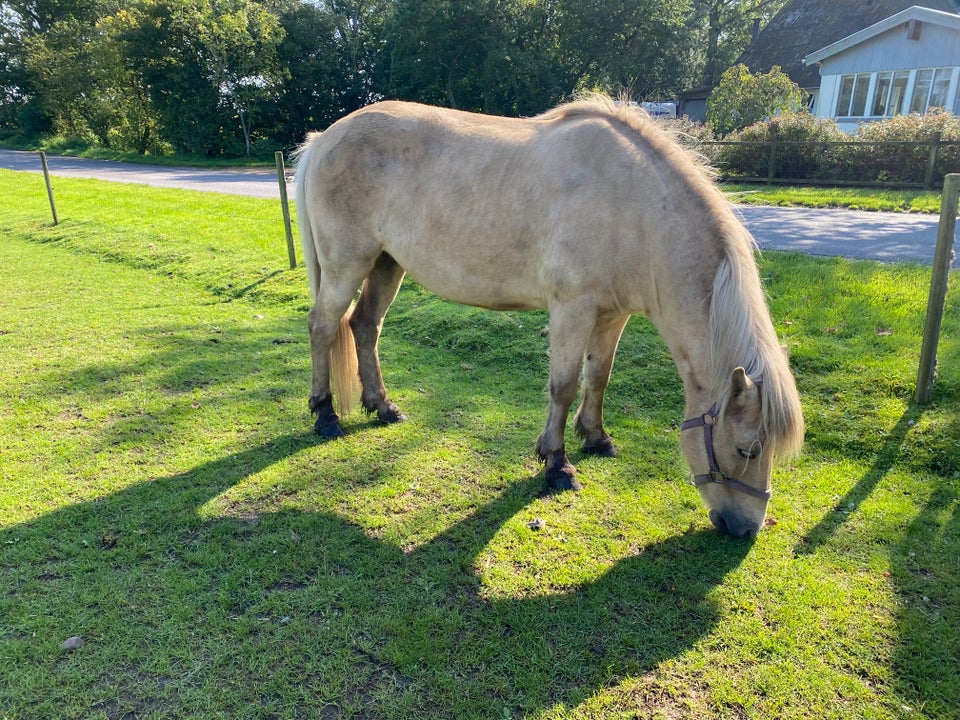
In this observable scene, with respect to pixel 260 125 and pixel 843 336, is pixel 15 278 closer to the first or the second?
pixel 843 336

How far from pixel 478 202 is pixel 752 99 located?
19.3 m

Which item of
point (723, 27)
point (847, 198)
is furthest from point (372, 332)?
point (723, 27)

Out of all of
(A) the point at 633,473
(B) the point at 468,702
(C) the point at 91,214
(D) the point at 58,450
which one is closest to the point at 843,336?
(A) the point at 633,473

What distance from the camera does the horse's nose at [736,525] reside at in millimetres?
2963

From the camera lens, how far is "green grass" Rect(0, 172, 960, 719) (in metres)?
2.34

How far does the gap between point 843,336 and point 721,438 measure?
315 cm

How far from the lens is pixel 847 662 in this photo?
95.7 inches

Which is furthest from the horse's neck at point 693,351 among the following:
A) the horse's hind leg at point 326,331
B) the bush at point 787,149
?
the bush at point 787,149

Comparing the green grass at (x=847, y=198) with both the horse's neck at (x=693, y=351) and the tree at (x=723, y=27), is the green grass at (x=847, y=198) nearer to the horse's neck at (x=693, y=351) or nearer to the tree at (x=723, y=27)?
the horse's neck at (x=693, y=351)

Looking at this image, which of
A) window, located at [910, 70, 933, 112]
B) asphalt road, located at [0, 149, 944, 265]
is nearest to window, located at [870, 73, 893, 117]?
window, located at [910, 70, 933, 112]

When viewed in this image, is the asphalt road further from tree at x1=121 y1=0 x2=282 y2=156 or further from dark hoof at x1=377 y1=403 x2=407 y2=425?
tree at x1=121 y1=0 x2=282 y2=156

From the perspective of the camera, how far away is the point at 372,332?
4613mm

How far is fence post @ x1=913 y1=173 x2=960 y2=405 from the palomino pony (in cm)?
210

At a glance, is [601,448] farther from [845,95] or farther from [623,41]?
[623,41]
